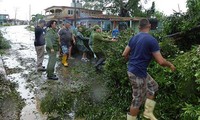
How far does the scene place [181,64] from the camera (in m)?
5.31

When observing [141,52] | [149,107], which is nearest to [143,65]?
[141,52]

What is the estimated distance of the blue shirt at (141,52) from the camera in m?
4.56

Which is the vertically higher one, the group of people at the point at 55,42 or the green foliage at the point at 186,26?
the green foliage at the point at 186,26

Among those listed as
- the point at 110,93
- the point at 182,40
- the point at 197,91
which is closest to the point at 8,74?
the point at 110,93

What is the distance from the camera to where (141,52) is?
4.65 m

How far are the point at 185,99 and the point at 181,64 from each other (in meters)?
0.71

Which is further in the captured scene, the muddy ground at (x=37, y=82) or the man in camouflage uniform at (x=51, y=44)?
the man in camouflage uniform at (x=51, y=44)

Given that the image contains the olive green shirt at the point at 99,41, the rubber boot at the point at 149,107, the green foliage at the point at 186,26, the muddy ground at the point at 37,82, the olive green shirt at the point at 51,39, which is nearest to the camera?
the rubber boot at the point at 149,107

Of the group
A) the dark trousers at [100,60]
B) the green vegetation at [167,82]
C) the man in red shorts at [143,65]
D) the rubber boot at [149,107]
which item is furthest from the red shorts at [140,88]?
the dark trousers at [100,60]

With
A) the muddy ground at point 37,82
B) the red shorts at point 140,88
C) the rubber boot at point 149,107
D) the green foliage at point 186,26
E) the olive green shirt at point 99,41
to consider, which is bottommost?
the muddy ground at point 37,82

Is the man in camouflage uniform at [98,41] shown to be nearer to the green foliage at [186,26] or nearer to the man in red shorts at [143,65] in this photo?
the green foliage at [186,26]

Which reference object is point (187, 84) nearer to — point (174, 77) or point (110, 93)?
point (174, 77)

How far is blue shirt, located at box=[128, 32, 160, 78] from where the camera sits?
4.56 metres

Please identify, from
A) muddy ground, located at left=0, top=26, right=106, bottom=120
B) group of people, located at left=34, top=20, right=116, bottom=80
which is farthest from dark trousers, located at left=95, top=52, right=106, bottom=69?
muddy ground, located at left=0, top=26, right=106, bottom=120
